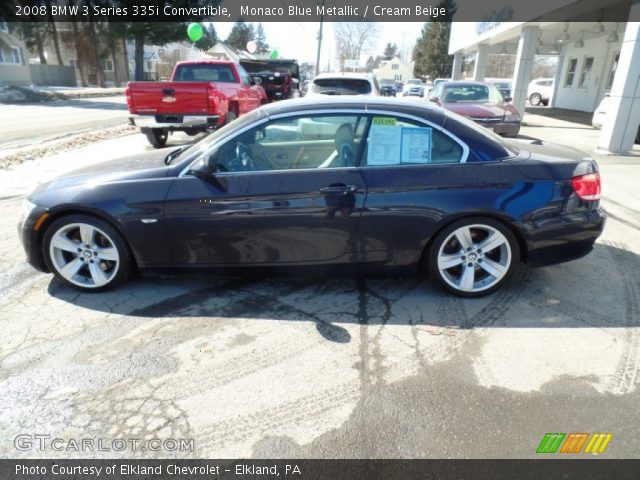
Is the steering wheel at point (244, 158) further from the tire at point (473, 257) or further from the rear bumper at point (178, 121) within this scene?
the rear bumper at point (178, 121)

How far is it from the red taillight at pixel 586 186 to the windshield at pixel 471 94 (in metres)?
8.56

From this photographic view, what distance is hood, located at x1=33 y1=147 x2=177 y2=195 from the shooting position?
3496 millimetres

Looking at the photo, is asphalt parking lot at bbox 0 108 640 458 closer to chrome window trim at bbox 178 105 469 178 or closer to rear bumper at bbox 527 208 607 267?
rear bumper at bbox 527 208 607 267

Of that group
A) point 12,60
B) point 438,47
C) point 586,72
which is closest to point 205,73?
point 586,72

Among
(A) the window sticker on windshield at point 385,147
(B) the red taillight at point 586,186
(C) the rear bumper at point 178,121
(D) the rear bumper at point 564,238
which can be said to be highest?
(A) the window sticker on windshield at point 385,147

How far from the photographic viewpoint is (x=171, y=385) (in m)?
2.62

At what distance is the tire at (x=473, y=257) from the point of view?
3434 millimetres

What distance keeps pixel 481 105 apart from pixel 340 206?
900 centimetres

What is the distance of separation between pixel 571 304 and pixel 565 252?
0.42 meters

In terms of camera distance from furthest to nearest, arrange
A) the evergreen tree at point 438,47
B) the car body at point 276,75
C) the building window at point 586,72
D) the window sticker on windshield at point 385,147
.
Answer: the evergreen tree at point 438,47
the building window at point 586,72
the car body at point 276,75
the window sticker on windshield at point 385,147

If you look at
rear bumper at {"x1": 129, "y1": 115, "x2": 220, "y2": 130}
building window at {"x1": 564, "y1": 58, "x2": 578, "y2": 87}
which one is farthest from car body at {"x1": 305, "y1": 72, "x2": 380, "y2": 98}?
building window at {"x1": 564, "y1": 58, "x2": 578, "y2": 87}

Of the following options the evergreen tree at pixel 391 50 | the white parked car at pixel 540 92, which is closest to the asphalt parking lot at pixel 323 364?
the white parked car at pixel 540 92

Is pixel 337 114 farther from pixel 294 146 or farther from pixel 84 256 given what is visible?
pixel 84 256

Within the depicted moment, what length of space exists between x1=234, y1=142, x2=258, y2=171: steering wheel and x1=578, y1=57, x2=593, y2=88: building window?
82.1 ft
